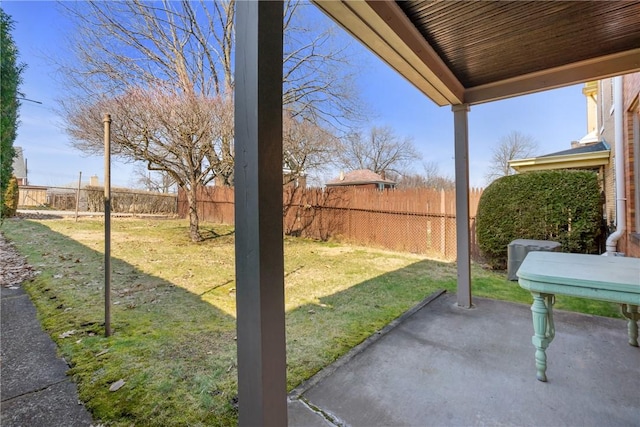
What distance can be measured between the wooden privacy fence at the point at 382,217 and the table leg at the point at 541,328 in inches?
180

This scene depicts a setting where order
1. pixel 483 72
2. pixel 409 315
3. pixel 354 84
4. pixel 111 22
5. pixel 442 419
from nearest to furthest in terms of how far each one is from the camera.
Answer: pixel 442 419, pixel 483 72, pixel 409 315, pixel 111 22, pixel 354 84

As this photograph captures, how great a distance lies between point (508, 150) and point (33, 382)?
24.9m

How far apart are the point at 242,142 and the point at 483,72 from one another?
2.93 m

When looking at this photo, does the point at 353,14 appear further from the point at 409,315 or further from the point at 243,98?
the point at 409,315

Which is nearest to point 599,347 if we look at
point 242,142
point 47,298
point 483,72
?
point 483,72

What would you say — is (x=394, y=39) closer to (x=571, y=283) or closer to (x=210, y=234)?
(x=571, y=283)

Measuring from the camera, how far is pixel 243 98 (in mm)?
965

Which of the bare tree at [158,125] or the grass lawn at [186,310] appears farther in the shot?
the bare tree at [158,125]

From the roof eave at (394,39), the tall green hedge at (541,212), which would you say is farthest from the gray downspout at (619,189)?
the roof eave at (394,39)

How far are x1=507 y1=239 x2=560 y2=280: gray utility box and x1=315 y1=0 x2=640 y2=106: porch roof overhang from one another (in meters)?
2.54

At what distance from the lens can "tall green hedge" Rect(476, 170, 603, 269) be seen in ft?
15.6

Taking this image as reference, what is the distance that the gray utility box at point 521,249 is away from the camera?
14.6ft

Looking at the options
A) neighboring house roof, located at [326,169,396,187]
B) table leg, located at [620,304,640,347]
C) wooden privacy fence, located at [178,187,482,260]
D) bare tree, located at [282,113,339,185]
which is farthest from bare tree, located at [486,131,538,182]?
table leg, located at [620,304,640,347]

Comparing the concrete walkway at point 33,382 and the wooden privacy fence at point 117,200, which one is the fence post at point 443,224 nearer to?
the concrete walkway at point 33,382
